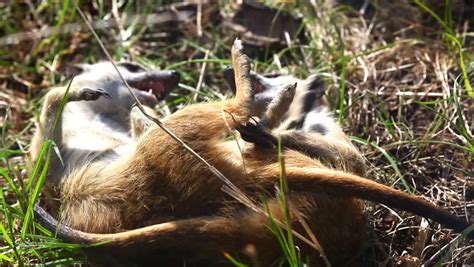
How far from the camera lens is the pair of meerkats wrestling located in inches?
144

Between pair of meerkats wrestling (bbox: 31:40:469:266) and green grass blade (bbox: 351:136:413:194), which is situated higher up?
pair of meerkats wrestling (bbox: 31:40:469:266)

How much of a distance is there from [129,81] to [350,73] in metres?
1.44

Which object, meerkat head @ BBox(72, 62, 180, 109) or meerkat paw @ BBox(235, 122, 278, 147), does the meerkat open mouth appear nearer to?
meerkat head @ BBox(72, 62, 180, 109)

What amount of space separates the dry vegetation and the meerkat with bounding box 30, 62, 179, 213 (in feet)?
0.68

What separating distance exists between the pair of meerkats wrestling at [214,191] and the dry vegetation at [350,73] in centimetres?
23

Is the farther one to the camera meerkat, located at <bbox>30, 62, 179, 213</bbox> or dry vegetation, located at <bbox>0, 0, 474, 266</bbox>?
meerkat, located at <bbox>30, 62, 179, 213</bbox>

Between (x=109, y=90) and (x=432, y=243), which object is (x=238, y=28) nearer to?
(x=109, y=90)

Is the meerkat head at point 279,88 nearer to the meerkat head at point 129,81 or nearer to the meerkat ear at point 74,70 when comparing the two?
the meerkat head at point 129,81

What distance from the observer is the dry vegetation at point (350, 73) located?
4.17 meters

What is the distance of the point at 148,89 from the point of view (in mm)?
5480

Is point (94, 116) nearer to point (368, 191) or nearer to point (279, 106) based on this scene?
point (279, 106)

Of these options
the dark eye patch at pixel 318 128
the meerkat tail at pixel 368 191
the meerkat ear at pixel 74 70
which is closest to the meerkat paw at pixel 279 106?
the dark eye patch at pixel 318 128

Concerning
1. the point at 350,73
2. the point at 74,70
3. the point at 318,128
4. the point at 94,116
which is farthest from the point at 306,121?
the point at 74,70

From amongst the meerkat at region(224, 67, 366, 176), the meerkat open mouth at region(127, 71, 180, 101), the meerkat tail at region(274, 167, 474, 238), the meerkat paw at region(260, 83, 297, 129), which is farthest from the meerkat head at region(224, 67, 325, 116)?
the meerkat tail at region(274, 167, 474, 238)
